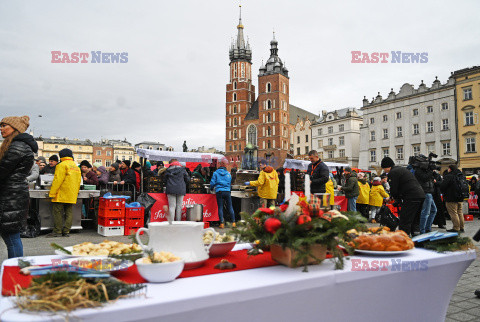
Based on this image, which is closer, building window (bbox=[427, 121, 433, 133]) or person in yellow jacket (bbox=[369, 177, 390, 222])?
person in yellow jacket (bbox=[369, 177, 390, 222])

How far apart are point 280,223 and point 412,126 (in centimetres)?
4924

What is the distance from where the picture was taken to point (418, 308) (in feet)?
7.23

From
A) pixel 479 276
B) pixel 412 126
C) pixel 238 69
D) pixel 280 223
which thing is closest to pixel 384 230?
pixel 280 223

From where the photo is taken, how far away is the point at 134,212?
8820 mm

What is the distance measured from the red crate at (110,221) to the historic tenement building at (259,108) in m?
62.6

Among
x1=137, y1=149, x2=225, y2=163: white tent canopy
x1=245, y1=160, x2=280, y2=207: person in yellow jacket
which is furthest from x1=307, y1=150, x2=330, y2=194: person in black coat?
x1=137, y1=149, x2=225, y2=163: white tent canopy

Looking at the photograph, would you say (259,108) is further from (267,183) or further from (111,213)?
(111,213)

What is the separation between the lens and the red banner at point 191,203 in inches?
387

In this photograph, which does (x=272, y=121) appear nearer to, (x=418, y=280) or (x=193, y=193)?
(x=193, y=193)

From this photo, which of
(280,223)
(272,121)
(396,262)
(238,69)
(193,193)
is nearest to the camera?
(280,223)

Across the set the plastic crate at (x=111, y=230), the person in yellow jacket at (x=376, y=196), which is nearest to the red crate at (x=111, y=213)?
the plastic crate at (x=111, y=230)

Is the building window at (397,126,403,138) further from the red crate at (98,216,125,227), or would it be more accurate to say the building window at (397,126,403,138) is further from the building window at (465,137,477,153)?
the red crate at (98,216,125,227)

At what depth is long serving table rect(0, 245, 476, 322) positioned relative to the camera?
1.35 meters

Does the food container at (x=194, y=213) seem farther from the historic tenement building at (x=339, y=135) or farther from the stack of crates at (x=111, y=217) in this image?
the historic tenement building at (x=339, y=135)
